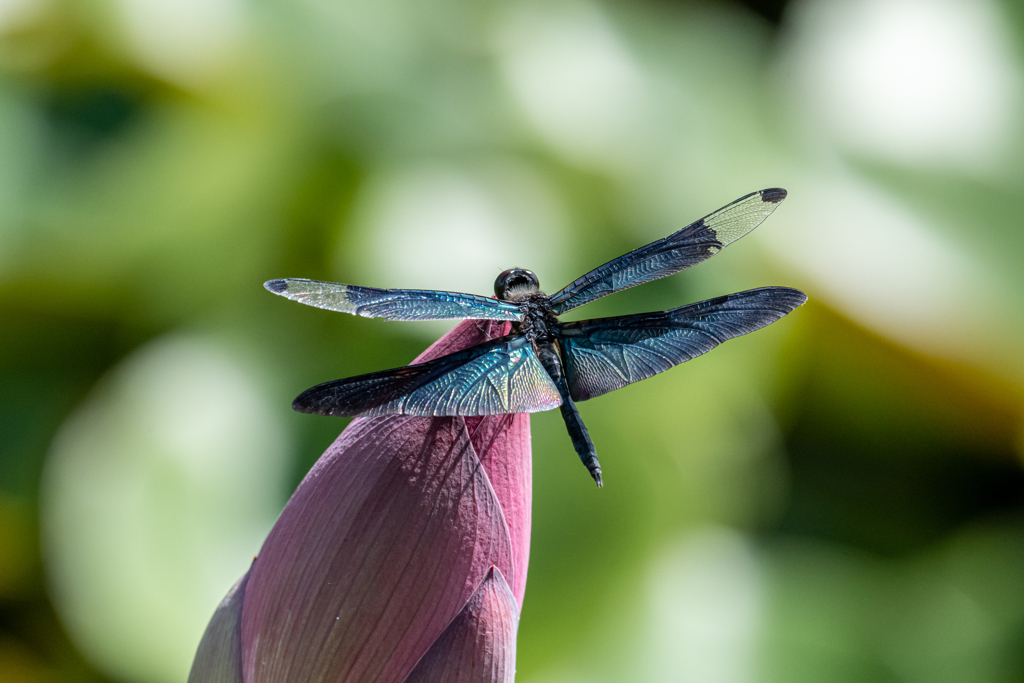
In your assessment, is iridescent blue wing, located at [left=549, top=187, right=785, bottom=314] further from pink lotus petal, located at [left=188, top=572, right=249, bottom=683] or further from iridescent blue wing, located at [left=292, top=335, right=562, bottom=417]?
pink lotus petal, located at [left=188, top=572, right=249, bottom=683]

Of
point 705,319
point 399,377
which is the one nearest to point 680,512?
point 705,319

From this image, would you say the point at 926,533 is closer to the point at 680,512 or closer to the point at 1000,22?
the point at 680,512

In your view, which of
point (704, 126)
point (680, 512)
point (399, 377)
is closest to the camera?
point (399, 377)

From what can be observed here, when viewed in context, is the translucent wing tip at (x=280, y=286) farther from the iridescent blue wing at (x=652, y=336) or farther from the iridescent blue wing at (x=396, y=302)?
the iridescent blue wing at (x=652, y=336)

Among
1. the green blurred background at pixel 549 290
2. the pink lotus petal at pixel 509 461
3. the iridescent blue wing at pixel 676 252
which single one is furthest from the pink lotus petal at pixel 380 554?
the green blurred background at pixel 549 290

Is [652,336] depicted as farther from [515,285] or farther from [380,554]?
[380,554]

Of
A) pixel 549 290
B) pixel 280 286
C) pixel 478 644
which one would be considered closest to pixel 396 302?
pixel 280 286

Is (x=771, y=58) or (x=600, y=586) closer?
(x=600, y=586)
